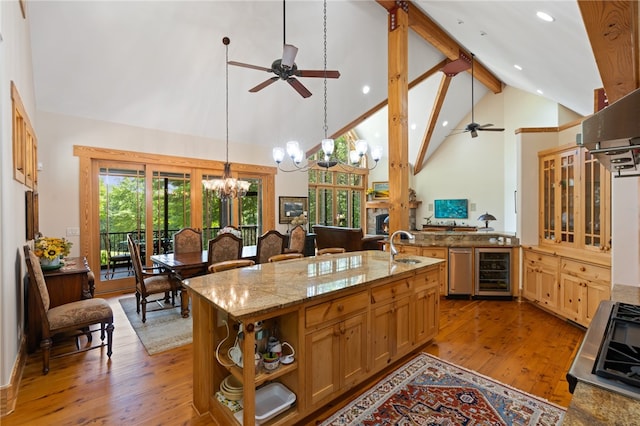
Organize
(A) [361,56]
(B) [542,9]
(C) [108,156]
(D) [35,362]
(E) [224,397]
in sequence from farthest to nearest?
(A) [361,56], (C) [108,156], (B) [542,9], (D) [35,362], (E) [224,397]

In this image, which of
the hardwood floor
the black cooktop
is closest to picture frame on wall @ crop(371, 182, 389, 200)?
the hardwood floor

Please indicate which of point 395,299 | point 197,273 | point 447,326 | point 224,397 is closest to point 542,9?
point 395,299

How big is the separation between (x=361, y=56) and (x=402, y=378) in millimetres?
5970

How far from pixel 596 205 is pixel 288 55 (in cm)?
408

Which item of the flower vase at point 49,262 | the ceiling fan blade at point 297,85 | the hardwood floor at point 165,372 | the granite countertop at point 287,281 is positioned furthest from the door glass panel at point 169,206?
the granite countertop at point 287,281

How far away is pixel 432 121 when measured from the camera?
30.5ft

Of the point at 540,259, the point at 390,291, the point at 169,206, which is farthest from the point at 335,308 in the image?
the point at 169,206

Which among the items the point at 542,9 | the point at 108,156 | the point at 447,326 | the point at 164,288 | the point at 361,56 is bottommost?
the point at 447,326

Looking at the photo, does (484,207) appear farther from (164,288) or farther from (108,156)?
(108,156)

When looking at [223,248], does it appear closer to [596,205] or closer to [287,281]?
[287,281]

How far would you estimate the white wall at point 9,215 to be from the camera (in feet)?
7.12

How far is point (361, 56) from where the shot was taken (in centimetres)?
630

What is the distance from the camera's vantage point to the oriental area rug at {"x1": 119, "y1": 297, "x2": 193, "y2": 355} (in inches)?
129

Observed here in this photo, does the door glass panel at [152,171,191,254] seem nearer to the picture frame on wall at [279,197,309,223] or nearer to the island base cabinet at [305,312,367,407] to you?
the picture frame on wall at [279,197,309,223]
